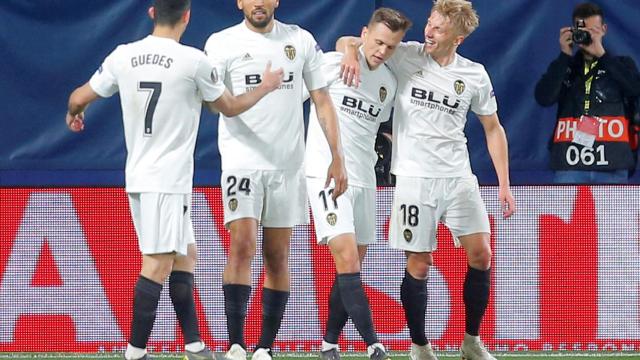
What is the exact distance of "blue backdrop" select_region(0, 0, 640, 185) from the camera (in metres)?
11.0

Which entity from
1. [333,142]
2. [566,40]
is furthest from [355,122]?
[566,40]

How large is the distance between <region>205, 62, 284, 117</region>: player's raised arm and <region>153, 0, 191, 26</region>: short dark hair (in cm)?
45

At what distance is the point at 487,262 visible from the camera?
9.34m

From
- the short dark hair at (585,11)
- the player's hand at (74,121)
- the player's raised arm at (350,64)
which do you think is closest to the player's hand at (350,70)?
the player's raised arm at (350,64)

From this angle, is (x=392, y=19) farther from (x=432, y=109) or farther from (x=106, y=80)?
(x=106, y=80)

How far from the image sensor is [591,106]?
10844mm

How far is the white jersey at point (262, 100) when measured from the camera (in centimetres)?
869

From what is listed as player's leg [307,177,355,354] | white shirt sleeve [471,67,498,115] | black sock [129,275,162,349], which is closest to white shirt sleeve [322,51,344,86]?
player's leg [307,177,355,354]

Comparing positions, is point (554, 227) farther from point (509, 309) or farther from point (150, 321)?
point (150, 321)

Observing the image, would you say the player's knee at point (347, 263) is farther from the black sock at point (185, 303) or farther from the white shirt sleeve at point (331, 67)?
the white shirt sleeve at point (331, 67)

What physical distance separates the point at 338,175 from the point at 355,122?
0.65 metres

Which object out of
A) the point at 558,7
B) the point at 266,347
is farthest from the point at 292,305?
the point at 558,7

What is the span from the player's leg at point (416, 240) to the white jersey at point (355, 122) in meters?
0.23

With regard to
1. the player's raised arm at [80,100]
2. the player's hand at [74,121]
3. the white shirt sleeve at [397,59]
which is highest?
the white shirt sleeve at [397,59]
